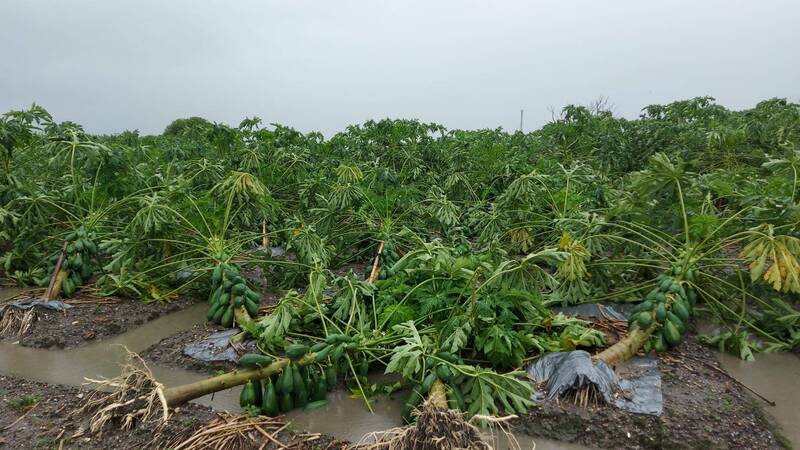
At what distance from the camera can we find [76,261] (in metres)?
4.57

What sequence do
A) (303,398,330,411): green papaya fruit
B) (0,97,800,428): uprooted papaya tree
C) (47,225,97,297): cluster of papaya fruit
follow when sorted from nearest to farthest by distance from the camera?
1. (303,398,330,411): green papaya fruit
2. (0,97,800,428): uprooted papaya tree
3. (47,225,97,297): cluster of papaya fruit

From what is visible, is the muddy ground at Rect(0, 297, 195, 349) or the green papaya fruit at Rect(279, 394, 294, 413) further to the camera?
the muddy ground at Rect(0, 297, 195, 349)

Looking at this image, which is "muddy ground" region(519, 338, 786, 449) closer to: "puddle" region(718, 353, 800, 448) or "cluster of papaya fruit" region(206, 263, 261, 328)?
"puddle" region(718, 353, 800, 448)

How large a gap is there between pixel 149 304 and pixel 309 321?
1.99m

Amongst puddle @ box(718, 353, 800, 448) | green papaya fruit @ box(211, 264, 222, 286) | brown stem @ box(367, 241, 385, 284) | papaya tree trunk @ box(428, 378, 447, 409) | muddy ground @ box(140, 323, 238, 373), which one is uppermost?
green papaya fruit @ box(211, 264, 222, 286)

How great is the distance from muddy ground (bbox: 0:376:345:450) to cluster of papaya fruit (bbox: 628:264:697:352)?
6.90 feet

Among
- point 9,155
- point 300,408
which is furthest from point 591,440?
point 9,155

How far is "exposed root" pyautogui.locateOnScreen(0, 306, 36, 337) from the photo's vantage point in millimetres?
3977

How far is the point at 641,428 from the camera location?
250cm

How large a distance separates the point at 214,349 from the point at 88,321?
149cm

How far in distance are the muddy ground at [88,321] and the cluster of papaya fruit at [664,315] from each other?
3.90 m

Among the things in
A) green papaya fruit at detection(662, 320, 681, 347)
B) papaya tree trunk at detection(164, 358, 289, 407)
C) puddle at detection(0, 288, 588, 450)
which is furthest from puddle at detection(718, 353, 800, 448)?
papaya tree trunk at detection(164, 358, 289, 407)

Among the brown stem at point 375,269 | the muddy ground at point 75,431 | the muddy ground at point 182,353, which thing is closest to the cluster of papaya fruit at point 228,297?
the muddy ground at point 182,353

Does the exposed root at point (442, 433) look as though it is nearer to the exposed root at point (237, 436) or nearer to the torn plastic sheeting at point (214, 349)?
the exposed root at point (237, 436)
